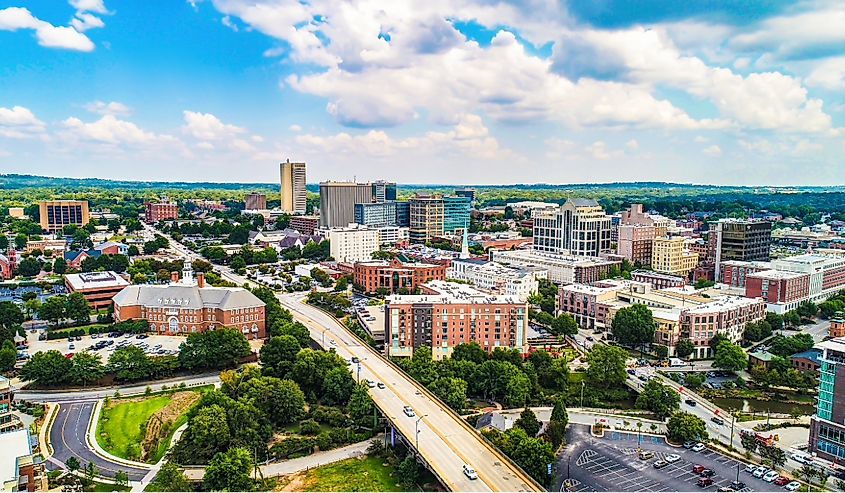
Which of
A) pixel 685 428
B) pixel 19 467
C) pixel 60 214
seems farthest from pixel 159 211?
pixel 685 428

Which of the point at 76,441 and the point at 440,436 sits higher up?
the point at 440,436

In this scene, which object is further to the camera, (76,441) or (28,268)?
(28,268)

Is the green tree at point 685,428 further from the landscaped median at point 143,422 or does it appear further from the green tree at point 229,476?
the landscaped median at point 143,422

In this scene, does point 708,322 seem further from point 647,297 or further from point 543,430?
point 543,430

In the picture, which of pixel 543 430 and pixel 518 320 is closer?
pixel 543 430

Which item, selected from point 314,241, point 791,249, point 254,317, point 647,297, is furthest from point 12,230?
point 791,249

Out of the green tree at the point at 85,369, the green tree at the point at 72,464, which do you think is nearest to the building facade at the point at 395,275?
the green tree at the point at 85,369

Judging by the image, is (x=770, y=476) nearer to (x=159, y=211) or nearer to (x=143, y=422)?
(x=143, y=422)
